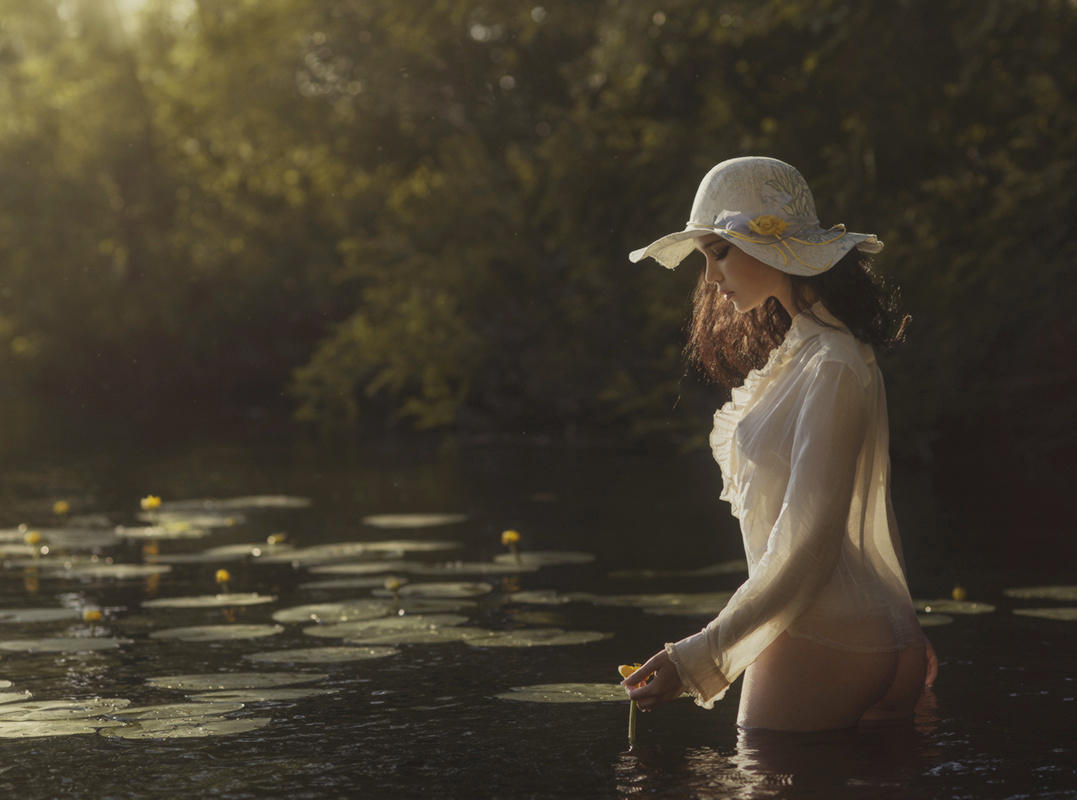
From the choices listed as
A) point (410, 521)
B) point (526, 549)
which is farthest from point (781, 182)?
point (410, 521)

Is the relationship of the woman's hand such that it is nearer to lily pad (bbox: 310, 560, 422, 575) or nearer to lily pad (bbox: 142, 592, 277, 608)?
lily pad (bbox: 142, 592, 277, 608)

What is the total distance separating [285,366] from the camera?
31.0 m

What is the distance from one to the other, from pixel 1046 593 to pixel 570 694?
9.64ft

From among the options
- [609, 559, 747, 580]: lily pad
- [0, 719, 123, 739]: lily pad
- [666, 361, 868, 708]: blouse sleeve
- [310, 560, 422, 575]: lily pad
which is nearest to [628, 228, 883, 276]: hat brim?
[666, 361, 868, 708]: blouse sleeve

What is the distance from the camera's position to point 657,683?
13.3ft

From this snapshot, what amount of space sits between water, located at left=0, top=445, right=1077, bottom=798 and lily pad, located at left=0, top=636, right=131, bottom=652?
0.37ft

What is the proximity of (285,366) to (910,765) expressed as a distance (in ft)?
88.9

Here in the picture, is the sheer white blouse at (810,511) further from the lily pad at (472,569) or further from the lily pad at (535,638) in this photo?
the lily pad at (472,569)

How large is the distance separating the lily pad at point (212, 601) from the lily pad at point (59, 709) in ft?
6.90

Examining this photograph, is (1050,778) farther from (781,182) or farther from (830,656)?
(781,182)

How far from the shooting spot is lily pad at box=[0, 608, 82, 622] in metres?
7.46

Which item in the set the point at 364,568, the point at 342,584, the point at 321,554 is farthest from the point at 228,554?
the point at 342,584

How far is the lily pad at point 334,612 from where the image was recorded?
7164 millimetres

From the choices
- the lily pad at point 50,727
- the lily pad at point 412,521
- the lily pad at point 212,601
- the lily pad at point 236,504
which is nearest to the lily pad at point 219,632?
the lily pad at point 212,601
